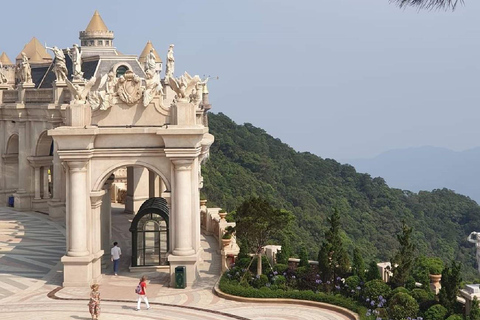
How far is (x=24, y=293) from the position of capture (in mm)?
32812

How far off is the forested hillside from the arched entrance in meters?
28.4

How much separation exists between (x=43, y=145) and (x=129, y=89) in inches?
867

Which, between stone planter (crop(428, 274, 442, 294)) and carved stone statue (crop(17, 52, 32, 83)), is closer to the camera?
stone planter (crop(428, 274, 442, 294))

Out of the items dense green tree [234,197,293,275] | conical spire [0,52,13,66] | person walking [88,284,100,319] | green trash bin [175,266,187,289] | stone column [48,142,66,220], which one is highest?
conical spire [0,52,13,66]

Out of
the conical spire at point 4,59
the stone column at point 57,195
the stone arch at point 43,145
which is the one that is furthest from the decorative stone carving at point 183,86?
the conical spire at point 4,59

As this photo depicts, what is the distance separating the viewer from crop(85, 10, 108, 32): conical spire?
8769cm

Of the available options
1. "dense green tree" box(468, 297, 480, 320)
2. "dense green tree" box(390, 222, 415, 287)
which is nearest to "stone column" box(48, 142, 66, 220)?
"dense green tree" box(390, 222, 415, 287)

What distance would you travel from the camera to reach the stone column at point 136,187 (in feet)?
167

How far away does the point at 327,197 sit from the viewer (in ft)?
302

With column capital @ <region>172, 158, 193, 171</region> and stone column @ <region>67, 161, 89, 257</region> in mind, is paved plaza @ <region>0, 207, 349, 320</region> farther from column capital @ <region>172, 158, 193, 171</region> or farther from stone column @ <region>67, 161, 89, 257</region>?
column capital @ <region>172, 158, 193, 171</region>

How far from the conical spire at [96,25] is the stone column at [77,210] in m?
56.5

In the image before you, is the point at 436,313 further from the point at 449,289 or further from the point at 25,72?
the point at 25,72

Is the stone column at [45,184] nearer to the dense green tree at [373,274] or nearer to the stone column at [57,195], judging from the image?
the stone column at [57,195]

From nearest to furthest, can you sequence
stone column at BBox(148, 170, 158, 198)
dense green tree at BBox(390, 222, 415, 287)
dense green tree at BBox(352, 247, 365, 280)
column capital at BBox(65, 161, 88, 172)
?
1. dense green tree at BBox(390, 222, 415, 287)
2. dense green tree at BBox(352, 247, 365, 280)
3. column capital at BBox(65, 161, 88, 172)
4. stone column at BBox(148, 170, 158, 198)
